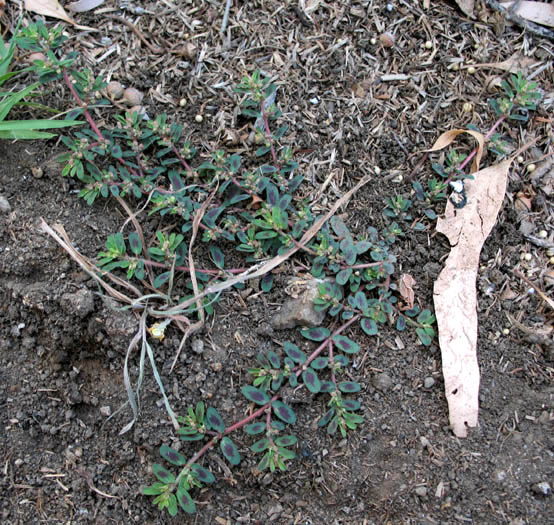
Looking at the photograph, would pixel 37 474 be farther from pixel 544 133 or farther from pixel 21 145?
pixel 544 133

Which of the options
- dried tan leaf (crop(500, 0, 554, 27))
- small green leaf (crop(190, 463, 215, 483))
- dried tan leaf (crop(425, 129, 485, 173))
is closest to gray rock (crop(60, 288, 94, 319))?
small green leaf (crop(190, 463, 215, 483))

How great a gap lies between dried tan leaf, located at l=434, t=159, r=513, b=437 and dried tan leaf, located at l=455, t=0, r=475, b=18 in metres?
0.87

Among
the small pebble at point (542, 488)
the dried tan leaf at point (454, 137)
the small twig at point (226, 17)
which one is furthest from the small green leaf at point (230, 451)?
the small twig at point (226, 17)

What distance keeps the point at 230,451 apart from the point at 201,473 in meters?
0.15

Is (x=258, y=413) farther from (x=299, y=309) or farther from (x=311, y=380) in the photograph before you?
(x=299, y=309)

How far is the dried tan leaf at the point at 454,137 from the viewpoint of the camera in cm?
292

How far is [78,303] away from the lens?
2549mm

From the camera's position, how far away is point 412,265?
281cm

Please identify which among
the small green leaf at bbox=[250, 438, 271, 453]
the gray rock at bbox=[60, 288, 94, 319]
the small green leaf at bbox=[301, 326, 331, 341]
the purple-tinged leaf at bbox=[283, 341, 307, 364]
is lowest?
the small green leaf at bbox=[250, 438, 271, 453]

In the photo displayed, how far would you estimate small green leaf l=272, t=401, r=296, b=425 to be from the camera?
8.09 feet

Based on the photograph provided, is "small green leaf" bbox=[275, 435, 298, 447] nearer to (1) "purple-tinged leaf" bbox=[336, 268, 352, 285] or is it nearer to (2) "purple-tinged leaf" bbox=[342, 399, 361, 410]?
(2) "purple-tinged leaf" bbox=[342, 399, 361, 410]

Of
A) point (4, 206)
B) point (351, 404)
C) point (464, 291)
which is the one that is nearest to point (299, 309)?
point (351, 404)

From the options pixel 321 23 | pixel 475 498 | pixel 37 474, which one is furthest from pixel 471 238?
pixel 37 474

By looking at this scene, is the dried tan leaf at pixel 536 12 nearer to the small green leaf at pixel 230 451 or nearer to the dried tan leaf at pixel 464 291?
the dried tan leaf at pixel 464 291
